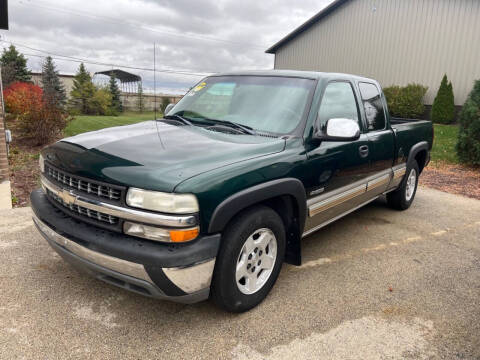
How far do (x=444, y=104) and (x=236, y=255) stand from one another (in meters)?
17.1

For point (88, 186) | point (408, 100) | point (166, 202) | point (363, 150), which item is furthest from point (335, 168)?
point (408, 100)

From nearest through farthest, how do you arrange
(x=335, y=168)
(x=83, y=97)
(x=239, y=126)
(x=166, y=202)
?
(x=166, y=202) → (x=239, y=126) → (x=335, y=168) → (x=83, y=97)

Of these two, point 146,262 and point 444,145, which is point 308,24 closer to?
point 444,145

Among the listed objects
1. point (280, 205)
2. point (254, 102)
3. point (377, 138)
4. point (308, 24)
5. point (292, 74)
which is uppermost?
point (308, 24)

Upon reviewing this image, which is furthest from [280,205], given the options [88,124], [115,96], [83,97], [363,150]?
[115,96]

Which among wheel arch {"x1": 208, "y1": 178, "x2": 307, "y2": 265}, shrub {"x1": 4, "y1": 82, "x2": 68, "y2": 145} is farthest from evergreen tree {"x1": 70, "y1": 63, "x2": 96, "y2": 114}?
wheel arch {"x1": 208, "y1": 178, "x2": 307, "y2": 265}

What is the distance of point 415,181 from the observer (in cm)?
586

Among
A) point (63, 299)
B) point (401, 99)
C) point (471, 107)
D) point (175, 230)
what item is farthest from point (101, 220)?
point (401, 99)

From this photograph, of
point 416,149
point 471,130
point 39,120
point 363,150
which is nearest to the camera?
point 363,150

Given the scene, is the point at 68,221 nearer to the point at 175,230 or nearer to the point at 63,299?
the point at 63,299

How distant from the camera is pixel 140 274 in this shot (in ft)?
7.42

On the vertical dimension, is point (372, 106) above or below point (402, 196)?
above

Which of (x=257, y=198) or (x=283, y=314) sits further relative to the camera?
(x=283, y=314)

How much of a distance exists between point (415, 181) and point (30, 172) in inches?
264
